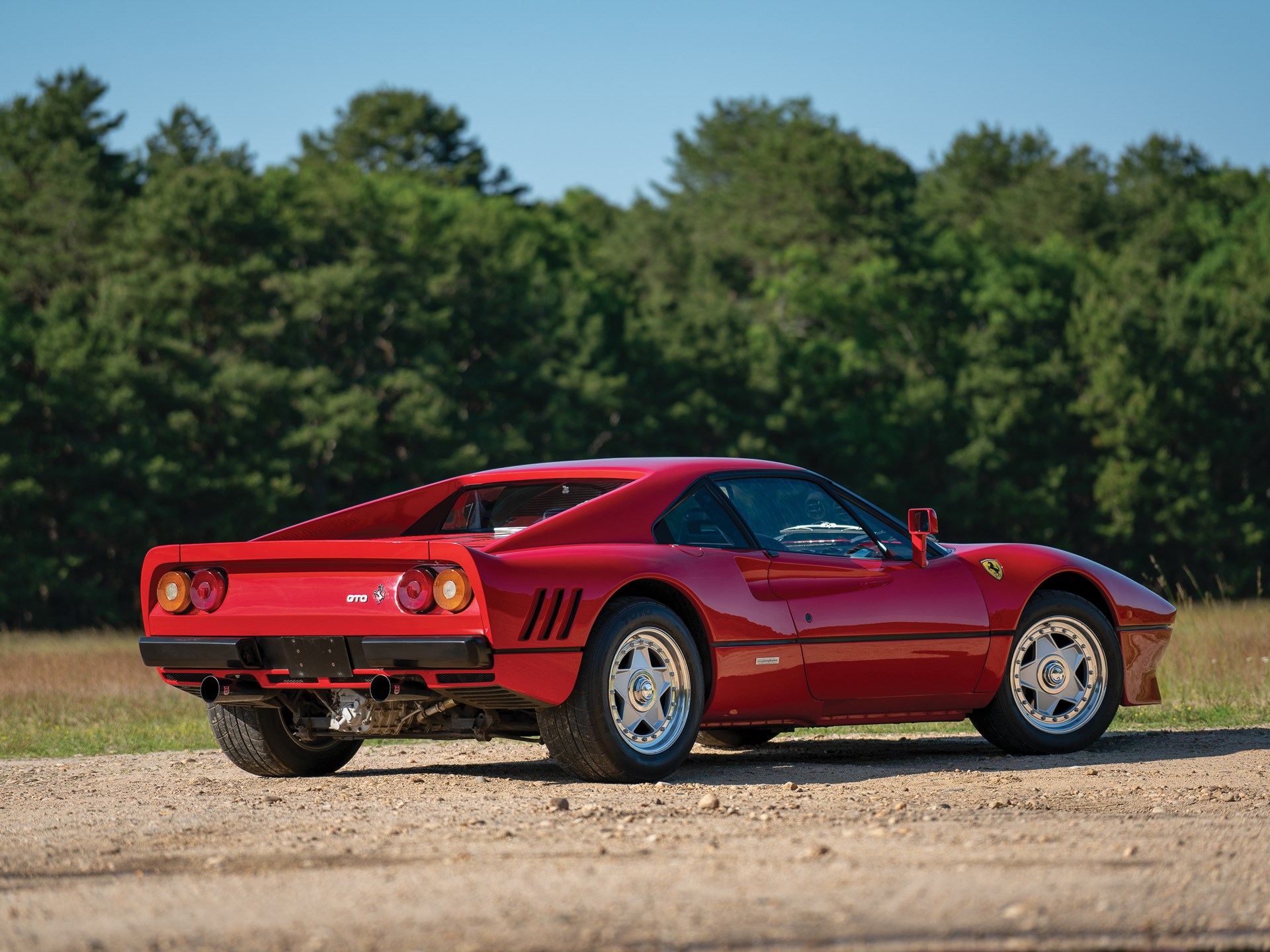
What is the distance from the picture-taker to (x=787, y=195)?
72062 mm

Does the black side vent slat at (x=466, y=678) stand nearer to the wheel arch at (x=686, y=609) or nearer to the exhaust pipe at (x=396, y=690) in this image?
the exhaust pipe at (x=396, y=690)

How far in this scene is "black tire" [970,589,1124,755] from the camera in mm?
8961

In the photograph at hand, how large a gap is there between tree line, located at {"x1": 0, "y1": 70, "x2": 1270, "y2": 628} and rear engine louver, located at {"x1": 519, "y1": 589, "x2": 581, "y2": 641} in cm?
3955

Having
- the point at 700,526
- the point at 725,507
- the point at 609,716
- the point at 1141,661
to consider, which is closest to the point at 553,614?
the point at 609,716

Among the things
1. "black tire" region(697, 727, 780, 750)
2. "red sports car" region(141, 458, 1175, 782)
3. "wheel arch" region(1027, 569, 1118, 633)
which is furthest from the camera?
"black tire" region(697, 727, 780, 750)

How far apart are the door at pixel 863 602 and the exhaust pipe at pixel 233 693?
2307 millimetres

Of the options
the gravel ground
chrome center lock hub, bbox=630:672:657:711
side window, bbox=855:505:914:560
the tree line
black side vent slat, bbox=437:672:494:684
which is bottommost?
the gravel ground

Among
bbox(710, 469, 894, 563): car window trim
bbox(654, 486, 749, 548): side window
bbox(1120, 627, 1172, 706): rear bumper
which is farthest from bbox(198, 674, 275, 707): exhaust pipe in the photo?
bbox(1120, 627, 1172, 706): rear bumper

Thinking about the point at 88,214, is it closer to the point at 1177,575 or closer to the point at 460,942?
the point at 1177,575

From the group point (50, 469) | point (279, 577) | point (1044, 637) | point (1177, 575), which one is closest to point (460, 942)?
point (279, 577)

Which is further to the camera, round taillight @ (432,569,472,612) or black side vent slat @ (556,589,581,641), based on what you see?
black side vent slat @ (556,589,581,641)

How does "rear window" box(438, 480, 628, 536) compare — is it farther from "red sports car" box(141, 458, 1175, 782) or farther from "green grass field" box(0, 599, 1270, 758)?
"green grass field" box(0, 599, 1270, 758)

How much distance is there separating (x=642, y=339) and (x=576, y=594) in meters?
51.7

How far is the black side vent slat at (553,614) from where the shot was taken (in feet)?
23.6
